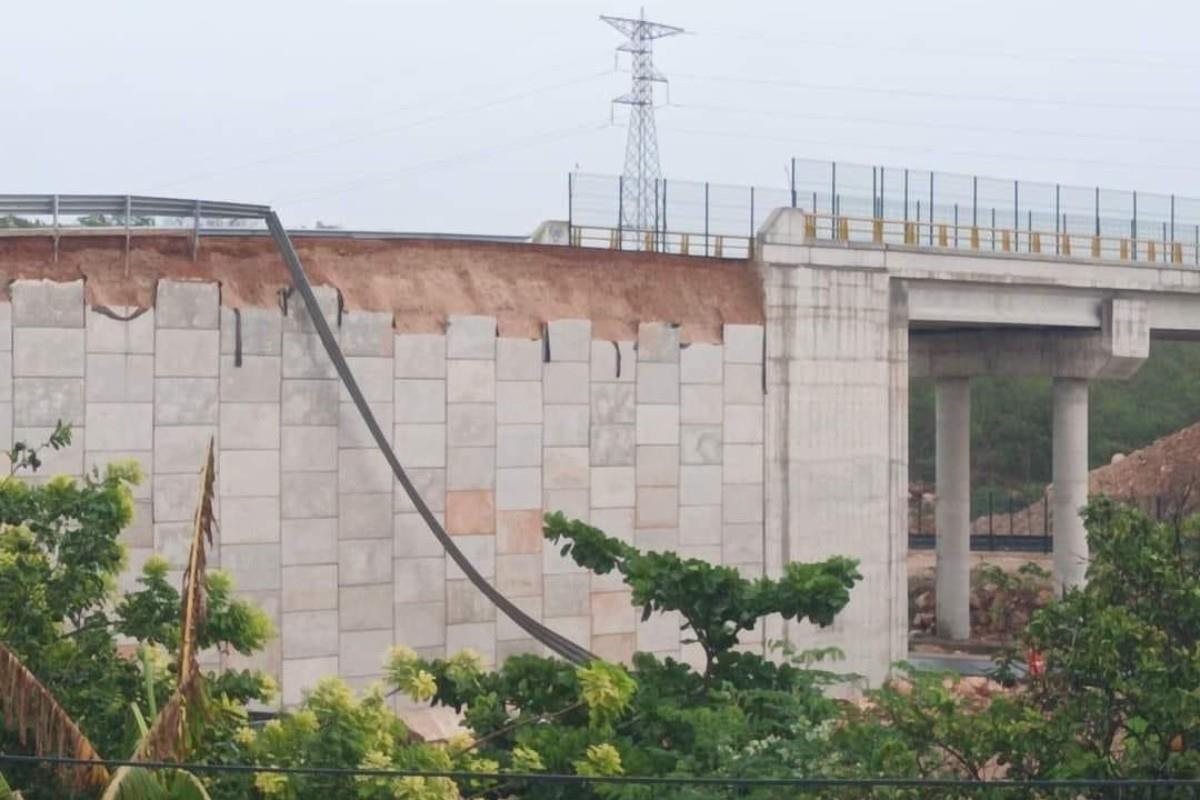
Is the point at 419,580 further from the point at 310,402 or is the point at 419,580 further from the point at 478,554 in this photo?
the point at 310,402

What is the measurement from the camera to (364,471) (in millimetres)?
26234

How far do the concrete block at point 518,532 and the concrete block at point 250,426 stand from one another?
4037 mm

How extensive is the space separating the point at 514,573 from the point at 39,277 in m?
8.61

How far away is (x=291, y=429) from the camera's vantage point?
25.6m

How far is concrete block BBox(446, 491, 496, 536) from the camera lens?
27084 mm

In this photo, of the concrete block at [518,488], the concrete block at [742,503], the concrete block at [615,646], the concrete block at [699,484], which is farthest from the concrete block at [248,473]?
the concrete block at [742,503]

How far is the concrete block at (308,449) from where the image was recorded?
2559 cm

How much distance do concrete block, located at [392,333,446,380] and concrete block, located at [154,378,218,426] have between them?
309 cm

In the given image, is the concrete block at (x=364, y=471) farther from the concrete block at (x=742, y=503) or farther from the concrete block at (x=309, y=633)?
the concrete block at (x=742, y=503)

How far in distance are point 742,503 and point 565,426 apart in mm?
3848

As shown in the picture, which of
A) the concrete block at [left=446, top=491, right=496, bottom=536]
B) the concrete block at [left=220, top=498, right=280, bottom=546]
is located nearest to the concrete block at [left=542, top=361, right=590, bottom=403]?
the concrete block at [left=446, top=491, right=496, bottom=536]

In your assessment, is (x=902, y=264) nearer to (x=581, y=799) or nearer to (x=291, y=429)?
(x=291, y=429)

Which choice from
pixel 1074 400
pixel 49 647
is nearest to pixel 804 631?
pixel 1074 400

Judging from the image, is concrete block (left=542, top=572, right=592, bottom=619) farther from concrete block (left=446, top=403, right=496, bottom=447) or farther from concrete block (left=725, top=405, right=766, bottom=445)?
concrete block (left=725, top=405, right=766, bottom=445)
